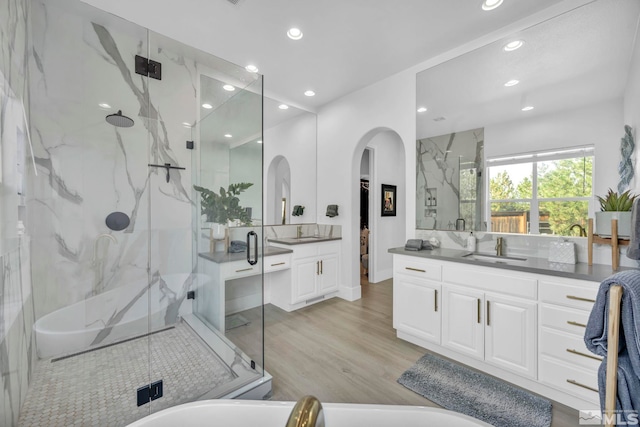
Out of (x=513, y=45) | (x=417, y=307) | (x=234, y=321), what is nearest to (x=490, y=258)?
(x=417, y=307)

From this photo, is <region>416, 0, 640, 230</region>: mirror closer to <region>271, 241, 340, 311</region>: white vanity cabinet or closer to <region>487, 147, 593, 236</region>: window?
<region>487, 147, 593, 236</region>: window

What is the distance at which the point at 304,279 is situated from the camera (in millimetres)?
3402

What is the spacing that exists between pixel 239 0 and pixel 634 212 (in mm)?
2789

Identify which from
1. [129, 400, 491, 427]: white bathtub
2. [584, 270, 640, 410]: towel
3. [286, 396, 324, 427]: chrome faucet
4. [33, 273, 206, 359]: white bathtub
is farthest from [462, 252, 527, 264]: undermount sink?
[33, 273, 206, 359]: white bathtub

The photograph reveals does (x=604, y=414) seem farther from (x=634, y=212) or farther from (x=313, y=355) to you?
(x=313, y=355)

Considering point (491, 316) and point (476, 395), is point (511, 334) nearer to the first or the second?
point (491, 316)

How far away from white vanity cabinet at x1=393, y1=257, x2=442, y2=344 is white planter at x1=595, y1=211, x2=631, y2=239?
1115mm

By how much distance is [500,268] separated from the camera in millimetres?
1952

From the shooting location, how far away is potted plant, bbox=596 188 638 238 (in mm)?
1723

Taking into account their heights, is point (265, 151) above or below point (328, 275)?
above

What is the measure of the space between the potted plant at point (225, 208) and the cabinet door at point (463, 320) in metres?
1.85

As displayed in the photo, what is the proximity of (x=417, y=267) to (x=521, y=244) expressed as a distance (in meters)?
0.91

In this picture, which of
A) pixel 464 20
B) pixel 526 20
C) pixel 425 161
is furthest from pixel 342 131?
pixel 526 20

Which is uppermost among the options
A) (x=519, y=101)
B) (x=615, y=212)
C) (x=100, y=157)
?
(x=519, y=101)
